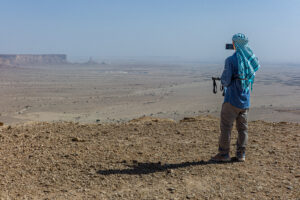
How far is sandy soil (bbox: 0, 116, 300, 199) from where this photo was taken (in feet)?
13.2

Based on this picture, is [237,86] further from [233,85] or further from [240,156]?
[240,156]

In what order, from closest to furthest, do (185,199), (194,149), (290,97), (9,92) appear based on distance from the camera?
(185,199) → (194,149) → (290,97) → (9,92)

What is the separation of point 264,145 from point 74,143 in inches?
125

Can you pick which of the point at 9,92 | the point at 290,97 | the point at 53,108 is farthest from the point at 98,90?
the point at 290,97

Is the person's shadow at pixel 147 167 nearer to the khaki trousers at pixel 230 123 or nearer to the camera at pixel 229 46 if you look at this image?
the khaki trousers at pixel 230 123

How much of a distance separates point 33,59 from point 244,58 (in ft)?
361

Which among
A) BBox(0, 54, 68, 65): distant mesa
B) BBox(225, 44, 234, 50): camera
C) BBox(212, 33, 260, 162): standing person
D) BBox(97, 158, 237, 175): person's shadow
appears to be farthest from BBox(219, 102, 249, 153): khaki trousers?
BBox(0, 54, 68, 65): distant mesa

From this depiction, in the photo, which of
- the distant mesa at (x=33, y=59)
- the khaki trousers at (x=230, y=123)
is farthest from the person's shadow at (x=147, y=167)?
the distant mesa at (x=33, y=59)

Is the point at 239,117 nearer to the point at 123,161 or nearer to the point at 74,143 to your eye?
the point at 123,161

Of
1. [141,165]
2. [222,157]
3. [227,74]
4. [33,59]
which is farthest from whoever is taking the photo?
[33,59]

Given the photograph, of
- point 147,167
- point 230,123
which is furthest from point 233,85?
point 147,167

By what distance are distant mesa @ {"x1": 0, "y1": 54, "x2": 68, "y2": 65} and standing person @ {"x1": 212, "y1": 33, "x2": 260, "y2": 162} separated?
98.1m

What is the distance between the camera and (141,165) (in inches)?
192

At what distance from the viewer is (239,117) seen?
495 cm
